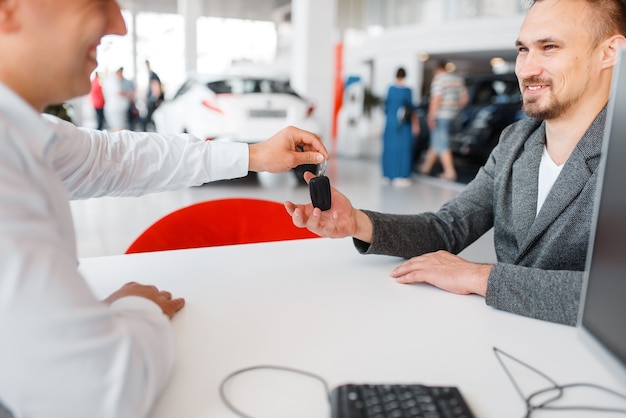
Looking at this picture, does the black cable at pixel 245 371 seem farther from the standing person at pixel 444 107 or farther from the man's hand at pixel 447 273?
the standing person at pixel 444 107

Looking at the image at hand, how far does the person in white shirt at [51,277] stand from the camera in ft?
1.80

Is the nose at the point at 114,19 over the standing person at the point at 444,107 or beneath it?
over

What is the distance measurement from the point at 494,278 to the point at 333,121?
8.29m

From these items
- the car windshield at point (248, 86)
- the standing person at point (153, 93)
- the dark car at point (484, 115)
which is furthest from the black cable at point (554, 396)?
the standing person at point (153, 93)

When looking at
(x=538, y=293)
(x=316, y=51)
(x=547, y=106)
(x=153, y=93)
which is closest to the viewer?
(x=538, y=293)

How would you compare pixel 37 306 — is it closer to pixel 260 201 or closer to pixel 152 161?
pixel 152 161

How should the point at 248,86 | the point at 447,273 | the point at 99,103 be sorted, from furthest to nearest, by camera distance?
1. the point at 99,103
2. the point at 248,86
3. the point at 447,273

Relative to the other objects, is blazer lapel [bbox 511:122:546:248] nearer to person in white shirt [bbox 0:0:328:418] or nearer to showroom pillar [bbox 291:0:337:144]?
person in white shirt [bbox 0:0:328:418]

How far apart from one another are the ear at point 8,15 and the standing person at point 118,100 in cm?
923

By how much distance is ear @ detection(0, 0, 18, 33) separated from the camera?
1.97 ft

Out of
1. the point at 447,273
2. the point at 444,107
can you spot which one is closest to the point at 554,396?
the point at 447,273

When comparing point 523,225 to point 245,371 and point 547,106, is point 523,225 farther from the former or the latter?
point 245,371

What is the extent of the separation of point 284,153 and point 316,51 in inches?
290

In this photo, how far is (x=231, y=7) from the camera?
20422 millimetres
